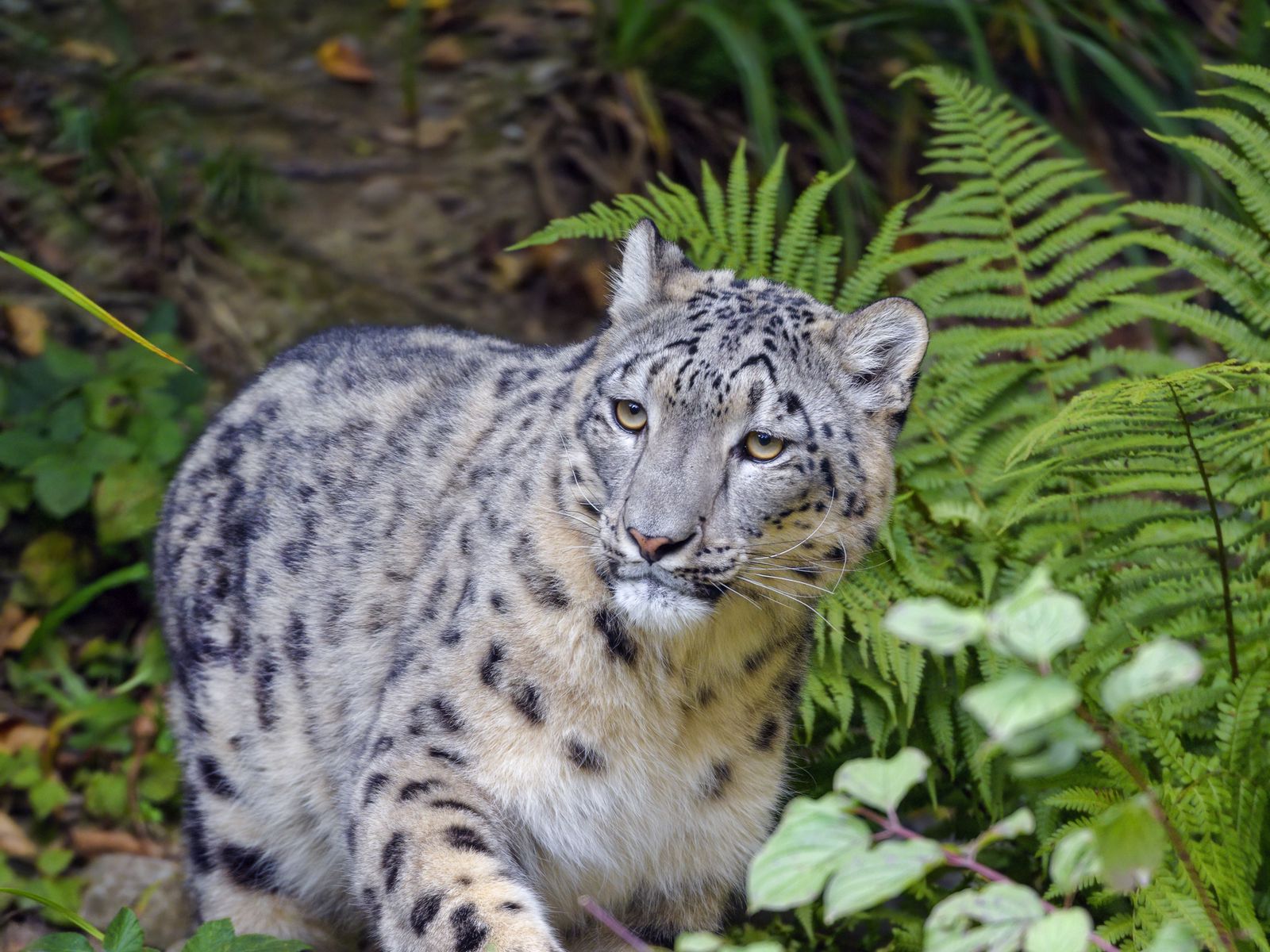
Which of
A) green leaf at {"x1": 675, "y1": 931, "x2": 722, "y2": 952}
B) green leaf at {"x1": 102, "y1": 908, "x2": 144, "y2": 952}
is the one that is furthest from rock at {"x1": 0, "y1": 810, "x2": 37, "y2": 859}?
green leaf at {"x1": 675, "y1": 931, "x2": 722, "y2": 952}

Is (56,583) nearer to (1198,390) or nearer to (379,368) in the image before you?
(379,368)

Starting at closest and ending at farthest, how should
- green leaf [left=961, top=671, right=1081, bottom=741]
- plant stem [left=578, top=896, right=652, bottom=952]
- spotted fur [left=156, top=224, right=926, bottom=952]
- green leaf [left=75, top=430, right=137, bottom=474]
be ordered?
green leaf [left=961, top=671, right=1081, bottom=741] < plant stem [left=578, top=896, right=652, bottom=952] < spotted fur [left=156, top=224, right=926, bottom=952] < green leaf [left=75, top=430, right=137, bottom=474]

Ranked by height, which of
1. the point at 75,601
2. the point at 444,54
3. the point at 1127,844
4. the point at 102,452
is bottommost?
the point at 75,601

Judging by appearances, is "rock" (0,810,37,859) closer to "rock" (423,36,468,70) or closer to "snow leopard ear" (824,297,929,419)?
"snow leopard ear" (824,297,929,419)

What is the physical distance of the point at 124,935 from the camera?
12.5ft

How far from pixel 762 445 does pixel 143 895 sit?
341 cm

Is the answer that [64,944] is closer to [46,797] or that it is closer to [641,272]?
[46,797]

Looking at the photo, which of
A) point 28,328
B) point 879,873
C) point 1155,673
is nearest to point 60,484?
point 28,328

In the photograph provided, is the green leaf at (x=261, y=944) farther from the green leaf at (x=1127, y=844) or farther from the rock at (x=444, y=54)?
the rock at (x=444, y=54)

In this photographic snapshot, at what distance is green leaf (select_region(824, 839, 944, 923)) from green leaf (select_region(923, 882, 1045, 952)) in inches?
3.4

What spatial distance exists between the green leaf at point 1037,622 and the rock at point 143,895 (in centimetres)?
448

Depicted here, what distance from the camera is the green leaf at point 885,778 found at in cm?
204

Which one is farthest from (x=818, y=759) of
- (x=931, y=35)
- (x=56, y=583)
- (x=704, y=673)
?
(x=931, y=35)

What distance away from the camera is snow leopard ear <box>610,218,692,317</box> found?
4.30 meters
